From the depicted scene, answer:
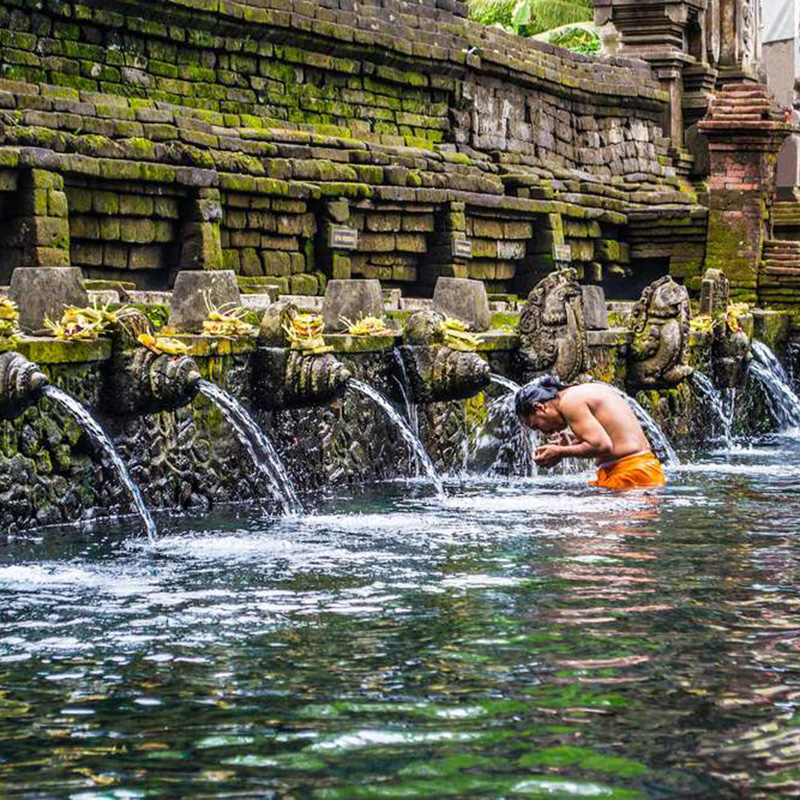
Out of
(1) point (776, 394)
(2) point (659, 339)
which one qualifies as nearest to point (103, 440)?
(2) point (659, 339)

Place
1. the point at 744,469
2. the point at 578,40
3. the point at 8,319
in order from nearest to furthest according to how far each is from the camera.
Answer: the point at 8,319, the point at 744,469, the point at 578,40

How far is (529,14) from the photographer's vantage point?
137 ft

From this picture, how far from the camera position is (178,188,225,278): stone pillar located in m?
15.9

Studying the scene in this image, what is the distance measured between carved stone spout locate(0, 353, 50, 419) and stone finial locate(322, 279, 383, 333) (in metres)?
3.72

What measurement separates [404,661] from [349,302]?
21.6 ft

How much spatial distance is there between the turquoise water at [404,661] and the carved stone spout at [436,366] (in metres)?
2.70

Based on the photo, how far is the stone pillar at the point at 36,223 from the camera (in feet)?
46.2

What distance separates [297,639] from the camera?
6.55 meters

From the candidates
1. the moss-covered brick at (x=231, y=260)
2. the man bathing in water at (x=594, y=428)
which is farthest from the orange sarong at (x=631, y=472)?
the moss-covered brick at (x=231, y=260)

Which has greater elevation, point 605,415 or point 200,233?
point 200,233

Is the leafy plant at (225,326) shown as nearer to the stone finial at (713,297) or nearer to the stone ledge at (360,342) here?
the stone ledge at (360,342)

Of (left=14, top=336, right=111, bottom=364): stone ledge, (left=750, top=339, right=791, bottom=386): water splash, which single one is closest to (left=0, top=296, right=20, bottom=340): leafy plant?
(left=14, top=336, right=111, bottom=364): stone ledge

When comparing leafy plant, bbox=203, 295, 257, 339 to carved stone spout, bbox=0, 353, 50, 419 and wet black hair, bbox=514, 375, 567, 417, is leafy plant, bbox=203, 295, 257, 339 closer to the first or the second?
wet black hair, bbox=514, 375, 567, 417

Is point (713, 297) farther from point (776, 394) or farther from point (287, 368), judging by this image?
point (287, 368)
